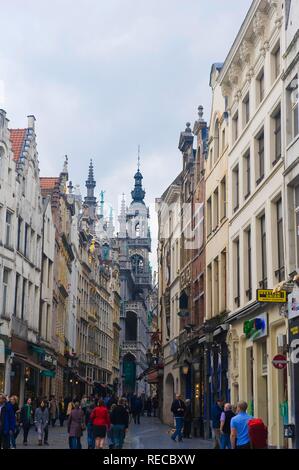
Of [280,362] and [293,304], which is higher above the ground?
[293,304]

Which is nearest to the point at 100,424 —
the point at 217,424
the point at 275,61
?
the point at 217,424

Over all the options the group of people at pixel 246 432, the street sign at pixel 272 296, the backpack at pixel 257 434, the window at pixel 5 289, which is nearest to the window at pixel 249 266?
the street sign at pixel 272 296

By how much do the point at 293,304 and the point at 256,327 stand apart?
4.06 metres

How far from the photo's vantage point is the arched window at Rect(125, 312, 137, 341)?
436 ft

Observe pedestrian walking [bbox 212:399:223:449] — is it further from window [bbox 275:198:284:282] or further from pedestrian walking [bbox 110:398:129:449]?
window [bbox 275:198:284:282]

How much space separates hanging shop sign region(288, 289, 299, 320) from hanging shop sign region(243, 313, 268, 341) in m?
3.05

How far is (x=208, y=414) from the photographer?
3450 centimetres

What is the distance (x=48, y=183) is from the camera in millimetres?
A: 54656

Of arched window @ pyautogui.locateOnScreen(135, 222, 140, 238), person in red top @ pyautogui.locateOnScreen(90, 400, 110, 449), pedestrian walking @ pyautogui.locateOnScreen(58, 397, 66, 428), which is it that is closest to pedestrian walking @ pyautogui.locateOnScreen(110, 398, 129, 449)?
person in red top @ pyautogui.locateOnScreen(90, 400, 110, 449)

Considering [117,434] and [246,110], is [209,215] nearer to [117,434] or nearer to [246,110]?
[246,110]

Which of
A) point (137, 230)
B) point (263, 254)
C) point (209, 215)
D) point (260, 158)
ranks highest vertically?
point (137, 230)

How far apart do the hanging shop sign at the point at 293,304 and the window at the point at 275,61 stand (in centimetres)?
806
